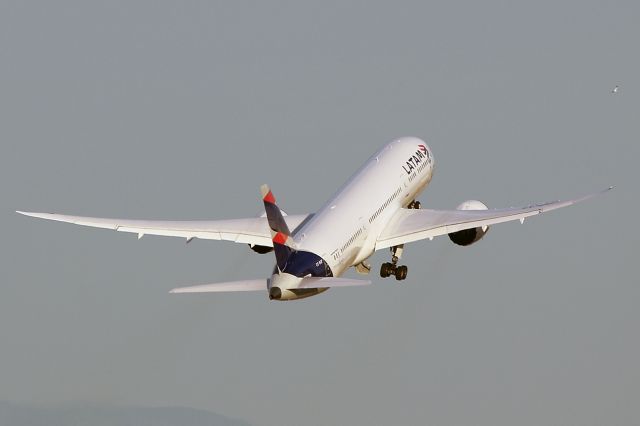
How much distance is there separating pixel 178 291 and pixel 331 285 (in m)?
7.06

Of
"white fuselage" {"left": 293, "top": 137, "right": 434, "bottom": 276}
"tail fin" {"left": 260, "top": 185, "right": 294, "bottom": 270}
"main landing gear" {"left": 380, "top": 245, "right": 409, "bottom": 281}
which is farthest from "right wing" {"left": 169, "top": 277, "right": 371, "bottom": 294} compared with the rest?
"main landing gear" {"left": 380, "top": 245, "right": 409, "bottom": 281}

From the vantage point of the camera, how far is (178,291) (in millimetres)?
69000

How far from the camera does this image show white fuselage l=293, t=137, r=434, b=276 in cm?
7919

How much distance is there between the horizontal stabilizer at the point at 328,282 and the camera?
68.7m

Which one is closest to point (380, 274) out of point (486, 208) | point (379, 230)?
point (379, 230)

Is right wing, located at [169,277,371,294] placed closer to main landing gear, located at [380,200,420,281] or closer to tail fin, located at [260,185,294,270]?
tail fin, located at [260,185,294,270]

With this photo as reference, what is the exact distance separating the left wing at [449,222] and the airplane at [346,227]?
5 centimetres

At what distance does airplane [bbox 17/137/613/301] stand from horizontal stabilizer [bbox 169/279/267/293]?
6 cm

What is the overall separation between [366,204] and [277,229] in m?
12.3

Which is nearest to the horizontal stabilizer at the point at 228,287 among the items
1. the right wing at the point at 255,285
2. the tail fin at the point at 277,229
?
the right wing at the point at 255,285

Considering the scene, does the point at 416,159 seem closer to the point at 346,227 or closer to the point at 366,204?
the point at 366,204

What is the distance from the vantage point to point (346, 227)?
81375mm

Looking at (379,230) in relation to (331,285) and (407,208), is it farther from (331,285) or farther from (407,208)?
(331,285)

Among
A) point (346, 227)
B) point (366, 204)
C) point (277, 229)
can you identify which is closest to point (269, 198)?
point (277, 229)
